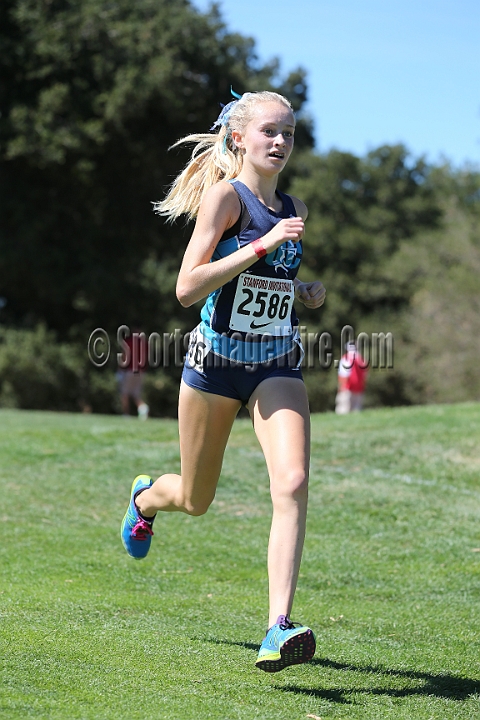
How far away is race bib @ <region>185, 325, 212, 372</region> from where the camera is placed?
13.6 ft

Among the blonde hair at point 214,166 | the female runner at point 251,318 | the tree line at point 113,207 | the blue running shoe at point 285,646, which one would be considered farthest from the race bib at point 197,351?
the tree line at point 113,207

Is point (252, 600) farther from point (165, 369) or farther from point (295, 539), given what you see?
point (165, 369)

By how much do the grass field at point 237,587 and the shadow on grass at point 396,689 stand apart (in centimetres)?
1

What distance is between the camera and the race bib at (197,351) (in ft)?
13.6

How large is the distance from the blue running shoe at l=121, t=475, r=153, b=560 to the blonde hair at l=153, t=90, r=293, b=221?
1614 millimetres

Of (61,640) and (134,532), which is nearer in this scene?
(61,640)

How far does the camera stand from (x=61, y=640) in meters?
4.16

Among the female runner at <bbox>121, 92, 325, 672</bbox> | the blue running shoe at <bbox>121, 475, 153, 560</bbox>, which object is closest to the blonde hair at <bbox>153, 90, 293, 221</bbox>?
the female runner at <bbox>121, 92, 325, 672</bbox>

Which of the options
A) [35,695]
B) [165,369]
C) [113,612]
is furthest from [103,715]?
[165,369]

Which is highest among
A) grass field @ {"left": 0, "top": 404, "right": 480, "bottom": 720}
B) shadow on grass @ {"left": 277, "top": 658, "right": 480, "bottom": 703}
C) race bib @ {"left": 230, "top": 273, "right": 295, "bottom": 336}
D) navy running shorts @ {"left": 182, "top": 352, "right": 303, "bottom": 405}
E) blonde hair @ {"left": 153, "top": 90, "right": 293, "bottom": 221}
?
blonde hair @ {"left": 153, "top": 90, "right": 293, "bottom": 221}

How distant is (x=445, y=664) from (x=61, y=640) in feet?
6.27

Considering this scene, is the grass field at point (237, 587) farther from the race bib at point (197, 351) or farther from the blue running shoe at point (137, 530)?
the race bib at point (197, 351)

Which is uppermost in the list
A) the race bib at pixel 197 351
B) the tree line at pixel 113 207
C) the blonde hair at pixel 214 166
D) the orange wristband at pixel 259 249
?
the tree line at pixel 113 207

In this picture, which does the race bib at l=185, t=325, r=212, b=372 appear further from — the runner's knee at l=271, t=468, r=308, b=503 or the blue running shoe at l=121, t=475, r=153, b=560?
the blue running shoe at l=121, t=475, r=153, b=560
